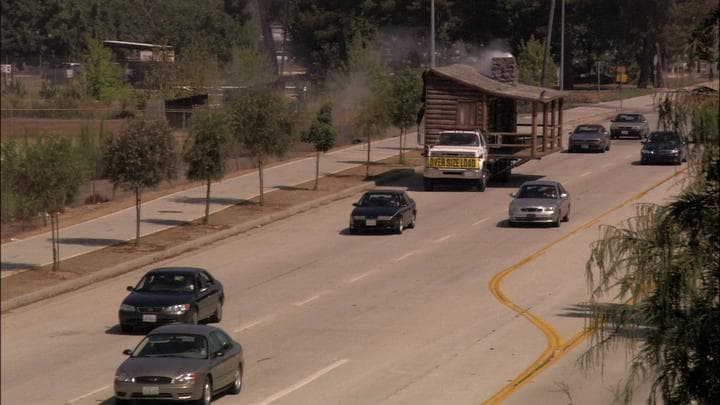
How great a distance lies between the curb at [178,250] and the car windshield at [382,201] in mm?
3839

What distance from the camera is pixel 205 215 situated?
135ft

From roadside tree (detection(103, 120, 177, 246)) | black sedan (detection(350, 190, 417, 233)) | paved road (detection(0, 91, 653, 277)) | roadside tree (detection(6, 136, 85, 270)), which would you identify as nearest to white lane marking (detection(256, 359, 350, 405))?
paved road (detection(0, 91, 653, 277))

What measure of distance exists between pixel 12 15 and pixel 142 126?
904 inches

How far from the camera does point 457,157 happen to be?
48.2 meters

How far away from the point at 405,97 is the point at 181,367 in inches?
1471

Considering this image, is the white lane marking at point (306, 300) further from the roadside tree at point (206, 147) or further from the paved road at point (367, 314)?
the roadside tree at point (206, 147)

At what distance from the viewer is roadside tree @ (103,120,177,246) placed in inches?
1393

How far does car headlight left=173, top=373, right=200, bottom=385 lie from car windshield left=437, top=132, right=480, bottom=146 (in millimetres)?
30572

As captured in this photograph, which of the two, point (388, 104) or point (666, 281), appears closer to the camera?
point (666, 281)

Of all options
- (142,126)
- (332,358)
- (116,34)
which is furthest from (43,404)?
(116,34)

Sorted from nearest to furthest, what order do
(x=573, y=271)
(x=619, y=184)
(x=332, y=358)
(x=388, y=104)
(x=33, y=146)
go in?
(x=332, y=358) → (x=33, y=146) → (x=573, y=271) → (x=619, y=184) → (x=388, y=104)

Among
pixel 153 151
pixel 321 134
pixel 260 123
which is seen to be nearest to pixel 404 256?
pixel 153 151

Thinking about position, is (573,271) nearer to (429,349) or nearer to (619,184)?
(429,349)

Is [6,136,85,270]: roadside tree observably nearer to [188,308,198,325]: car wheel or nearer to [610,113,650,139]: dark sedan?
[188,308,198,325]: car wheel
